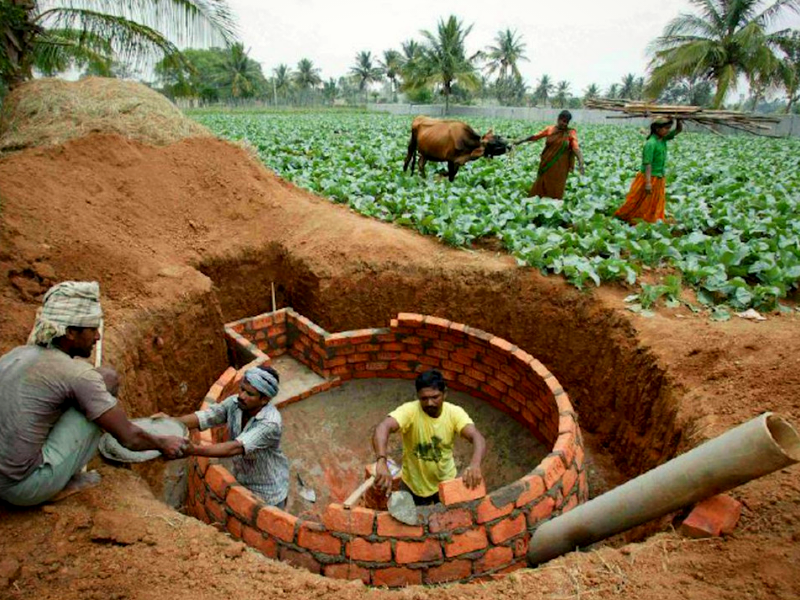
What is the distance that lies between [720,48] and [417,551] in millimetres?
28448

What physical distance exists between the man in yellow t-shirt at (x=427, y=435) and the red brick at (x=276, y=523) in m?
0.60

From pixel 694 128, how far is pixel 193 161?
102ft

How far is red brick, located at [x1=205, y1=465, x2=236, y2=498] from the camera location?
11.1 ft

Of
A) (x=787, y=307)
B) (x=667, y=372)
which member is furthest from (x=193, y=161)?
(x=787, y=307)

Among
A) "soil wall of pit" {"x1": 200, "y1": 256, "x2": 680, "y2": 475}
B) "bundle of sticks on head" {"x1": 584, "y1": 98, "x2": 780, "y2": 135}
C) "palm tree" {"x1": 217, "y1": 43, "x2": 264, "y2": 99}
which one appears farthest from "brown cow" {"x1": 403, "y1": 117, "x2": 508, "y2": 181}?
"palm tree" {"x1": 217, "y1": 43, "x2": 264, "y2": 99}

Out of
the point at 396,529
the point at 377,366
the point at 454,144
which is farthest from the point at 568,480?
the point at 454,144

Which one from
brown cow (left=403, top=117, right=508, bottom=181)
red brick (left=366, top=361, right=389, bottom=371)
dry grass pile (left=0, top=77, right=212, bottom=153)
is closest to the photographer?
red brick (left=366, top=361, right=389, bottom=371)

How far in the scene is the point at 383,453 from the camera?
3.33 metres

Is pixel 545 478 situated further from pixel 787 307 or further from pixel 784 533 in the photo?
pixel 787 307

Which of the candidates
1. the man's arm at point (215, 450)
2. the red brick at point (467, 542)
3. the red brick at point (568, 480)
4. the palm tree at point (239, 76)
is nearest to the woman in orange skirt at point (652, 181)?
the red brick at point (568, 480)

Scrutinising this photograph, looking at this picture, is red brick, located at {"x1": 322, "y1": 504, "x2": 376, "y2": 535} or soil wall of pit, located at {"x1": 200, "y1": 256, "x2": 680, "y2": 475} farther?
soil wall of pit, located at {"x1": 200, "y1": 256, "x2": 680, "y2": 475}

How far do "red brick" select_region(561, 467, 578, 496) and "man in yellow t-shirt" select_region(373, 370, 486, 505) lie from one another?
2.10ft

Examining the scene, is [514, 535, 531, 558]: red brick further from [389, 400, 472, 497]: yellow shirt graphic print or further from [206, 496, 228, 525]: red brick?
[206, 496, 228, 525]: red brick

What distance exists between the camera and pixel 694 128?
99.1 feet
